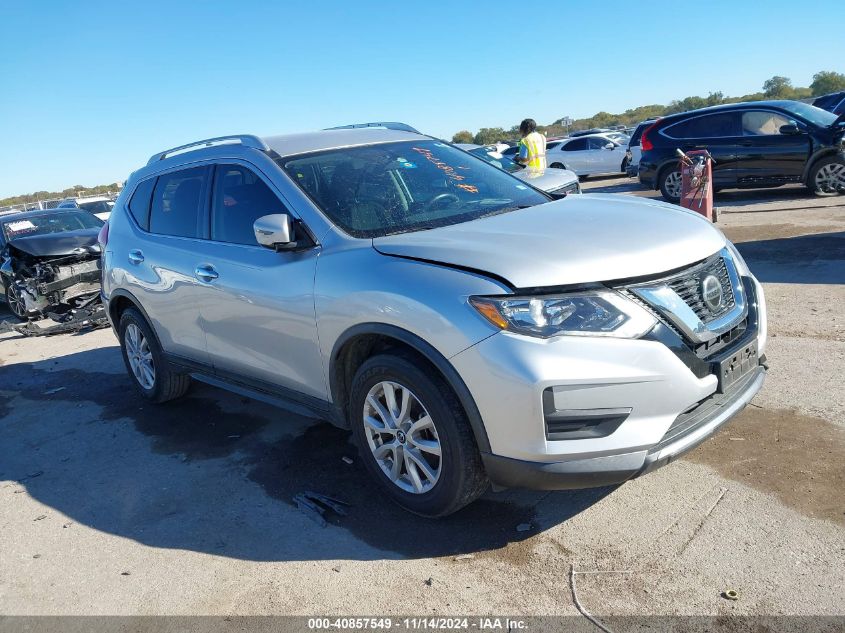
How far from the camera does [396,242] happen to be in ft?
11.5

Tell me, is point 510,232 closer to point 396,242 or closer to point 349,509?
point 396,242

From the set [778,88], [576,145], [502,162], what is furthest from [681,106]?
[502,162]

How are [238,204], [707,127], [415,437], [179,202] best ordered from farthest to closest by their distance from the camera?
[707,127], [179,202], [238,204], [415,437]

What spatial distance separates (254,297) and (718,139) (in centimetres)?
1123

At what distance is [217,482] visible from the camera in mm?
4289

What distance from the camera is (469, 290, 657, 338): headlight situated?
114 inches

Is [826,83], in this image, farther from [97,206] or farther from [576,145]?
[97,206]

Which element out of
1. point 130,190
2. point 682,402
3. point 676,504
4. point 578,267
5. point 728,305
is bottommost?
point 676,504

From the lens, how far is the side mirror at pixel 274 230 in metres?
3.66

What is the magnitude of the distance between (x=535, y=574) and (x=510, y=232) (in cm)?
156

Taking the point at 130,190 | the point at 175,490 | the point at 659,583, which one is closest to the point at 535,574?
the point at 659,583

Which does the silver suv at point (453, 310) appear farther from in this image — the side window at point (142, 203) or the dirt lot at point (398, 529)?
the side window at point (142, 203)

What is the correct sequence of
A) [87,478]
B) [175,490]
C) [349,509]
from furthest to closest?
[87,478], [175,490], [349,509]

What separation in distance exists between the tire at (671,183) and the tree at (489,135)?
5953 centimetres
